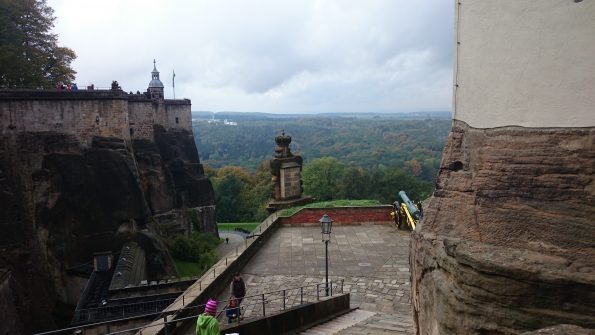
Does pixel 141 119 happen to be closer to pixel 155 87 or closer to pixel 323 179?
pixel 155 87

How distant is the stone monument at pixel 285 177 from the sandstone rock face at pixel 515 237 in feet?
38.6

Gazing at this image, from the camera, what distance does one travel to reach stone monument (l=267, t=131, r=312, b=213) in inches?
635

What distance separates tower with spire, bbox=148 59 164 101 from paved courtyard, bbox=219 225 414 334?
2990cm

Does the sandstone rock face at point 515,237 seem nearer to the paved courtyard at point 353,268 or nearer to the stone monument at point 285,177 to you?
the paved courtyard at point 353,268

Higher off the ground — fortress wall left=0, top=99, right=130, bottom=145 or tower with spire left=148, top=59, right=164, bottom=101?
tower with spire left=148, top=59, right=164, bottom=101

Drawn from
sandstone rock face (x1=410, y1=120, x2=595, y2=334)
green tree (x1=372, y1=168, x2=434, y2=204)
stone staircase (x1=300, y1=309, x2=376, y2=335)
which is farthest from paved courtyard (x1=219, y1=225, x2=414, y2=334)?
green tree (x1=372, y1=168, x2=434, y2=204)

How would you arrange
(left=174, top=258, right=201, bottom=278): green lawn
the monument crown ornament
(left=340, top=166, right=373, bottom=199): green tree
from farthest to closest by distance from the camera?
(left=340, top=166, right=373, bottom=199): green tree
(left=174, top=258, right=201, bottom=278): green lawn
the monument crown ornament

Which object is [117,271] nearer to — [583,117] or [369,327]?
[369,327]

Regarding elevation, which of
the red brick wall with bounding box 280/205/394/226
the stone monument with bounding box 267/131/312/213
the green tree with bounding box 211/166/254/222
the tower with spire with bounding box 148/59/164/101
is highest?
the tower with spire with bounding box 148/59/164/101

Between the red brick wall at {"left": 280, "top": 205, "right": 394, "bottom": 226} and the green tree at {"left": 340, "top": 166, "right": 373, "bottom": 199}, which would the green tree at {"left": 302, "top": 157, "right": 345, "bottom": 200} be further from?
the red brick wall at {"left": 280, "top": 205, "right": 394, "bottom": 226}

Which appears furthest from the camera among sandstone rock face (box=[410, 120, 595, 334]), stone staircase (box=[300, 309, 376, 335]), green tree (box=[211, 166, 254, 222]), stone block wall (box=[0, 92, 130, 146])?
green tree (box=[211, 166, 254, 222])

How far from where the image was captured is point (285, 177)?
1642cm

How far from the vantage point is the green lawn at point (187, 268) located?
1198 inches

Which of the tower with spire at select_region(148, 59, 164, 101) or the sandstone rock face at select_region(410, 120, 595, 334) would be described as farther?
the tower with spire at select_region(148, 59, 164, 101)
